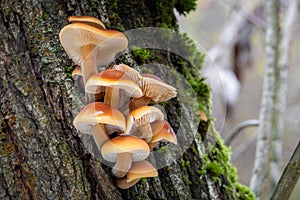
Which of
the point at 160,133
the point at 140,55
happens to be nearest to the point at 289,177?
the point at 160,133

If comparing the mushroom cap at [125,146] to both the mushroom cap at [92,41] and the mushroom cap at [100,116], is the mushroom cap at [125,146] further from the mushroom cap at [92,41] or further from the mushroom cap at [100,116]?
the mushroom cap at [92,41]

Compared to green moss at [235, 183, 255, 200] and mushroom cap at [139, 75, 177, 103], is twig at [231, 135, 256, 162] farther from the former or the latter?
mushroom cap at [139, 75, 177, 103]

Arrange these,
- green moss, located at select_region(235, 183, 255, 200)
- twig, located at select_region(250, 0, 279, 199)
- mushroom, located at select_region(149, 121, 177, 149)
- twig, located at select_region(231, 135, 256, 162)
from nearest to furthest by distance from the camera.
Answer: mushroom, located at select_region(149, 121, 177, 149) → green moss, located at select_region(235, 183, 255, 200) → twig, located at select_region(250, 0, 279, 199) → twig, located at select_region(231, 135, 256, 162)

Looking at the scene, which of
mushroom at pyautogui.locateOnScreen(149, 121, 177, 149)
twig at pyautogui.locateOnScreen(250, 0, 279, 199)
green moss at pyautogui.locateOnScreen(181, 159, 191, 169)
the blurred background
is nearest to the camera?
mushroom at pyautogui.locateOnScreen(149, 121, 177, 149)

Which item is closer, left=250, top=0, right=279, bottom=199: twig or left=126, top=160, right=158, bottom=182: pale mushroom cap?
left=126, top=160, right=158, bottom=182: pale mushroom cap

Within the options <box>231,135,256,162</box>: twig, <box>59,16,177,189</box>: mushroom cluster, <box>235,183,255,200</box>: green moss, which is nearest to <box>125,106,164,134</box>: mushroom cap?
<box>59,16,177,189</box>: mushroom cluster

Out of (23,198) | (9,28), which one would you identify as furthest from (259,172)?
(9,28)
